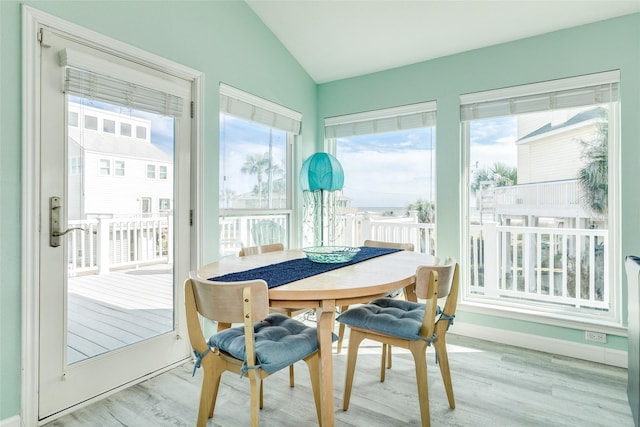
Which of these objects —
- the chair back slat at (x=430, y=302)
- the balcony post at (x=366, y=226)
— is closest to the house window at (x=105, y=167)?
the chair back slat at (x=430, y=302)

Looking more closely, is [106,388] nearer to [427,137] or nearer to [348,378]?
[348,378]

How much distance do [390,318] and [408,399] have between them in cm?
57

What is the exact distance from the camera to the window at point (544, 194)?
279 cm

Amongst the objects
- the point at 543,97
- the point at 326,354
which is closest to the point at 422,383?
the point at 326,354

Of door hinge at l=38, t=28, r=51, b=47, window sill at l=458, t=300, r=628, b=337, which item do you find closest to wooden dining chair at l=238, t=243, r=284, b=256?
door hinge at l=38, t=28, r=51, b=47

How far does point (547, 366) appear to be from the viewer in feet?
8.47

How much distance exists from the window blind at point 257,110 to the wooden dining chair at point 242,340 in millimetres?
1885

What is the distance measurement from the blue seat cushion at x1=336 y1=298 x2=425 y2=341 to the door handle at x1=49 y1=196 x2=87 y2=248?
1597 millimetres

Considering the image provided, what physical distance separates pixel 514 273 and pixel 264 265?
2.52 m

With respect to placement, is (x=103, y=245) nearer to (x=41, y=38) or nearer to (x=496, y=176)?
(x=41, y=38)

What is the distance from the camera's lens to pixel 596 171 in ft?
9.19

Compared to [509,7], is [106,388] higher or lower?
lower

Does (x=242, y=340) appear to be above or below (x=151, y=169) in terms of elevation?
below

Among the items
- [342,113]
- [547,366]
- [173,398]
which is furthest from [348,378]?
[342,113]
